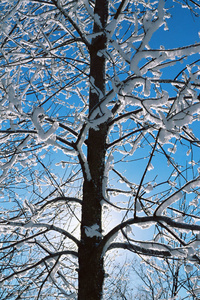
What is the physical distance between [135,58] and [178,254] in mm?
1710

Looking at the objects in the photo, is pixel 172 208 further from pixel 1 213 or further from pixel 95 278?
pixel 1 213

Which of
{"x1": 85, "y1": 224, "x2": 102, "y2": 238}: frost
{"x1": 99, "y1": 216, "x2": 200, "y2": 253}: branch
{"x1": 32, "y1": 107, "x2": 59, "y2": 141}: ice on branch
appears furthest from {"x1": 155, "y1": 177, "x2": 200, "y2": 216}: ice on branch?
{"x1": 32, "y1": 107, "x2": 59, "y2": 141}: ice on branch

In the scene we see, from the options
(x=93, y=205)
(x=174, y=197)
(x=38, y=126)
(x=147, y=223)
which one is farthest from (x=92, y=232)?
(x=38, y=126)

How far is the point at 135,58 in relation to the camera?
1.65 meters

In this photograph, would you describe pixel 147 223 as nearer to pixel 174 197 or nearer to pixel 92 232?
pixel 174 197

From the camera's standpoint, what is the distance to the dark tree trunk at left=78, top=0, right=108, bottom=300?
8.30 feet

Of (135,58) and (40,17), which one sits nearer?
(135,58)

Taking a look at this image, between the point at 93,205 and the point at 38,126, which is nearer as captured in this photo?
the point at 38,126

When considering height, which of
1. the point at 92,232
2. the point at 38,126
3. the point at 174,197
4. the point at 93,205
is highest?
the point at 38,126

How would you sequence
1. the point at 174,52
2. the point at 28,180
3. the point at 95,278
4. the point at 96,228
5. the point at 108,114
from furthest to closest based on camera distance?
the point at 28,180, the point at 96,228, the point at 95,278, the point at 108,114, the point at 174,52

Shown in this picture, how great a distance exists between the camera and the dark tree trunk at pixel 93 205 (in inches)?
99.7

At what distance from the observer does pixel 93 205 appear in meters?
2.81

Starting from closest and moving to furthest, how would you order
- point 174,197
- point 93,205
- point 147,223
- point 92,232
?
point 174,197 → point 147,223 → point 92,232 → point 93,205

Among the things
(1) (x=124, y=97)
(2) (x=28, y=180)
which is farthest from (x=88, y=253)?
(2) (x=28, y=180)
